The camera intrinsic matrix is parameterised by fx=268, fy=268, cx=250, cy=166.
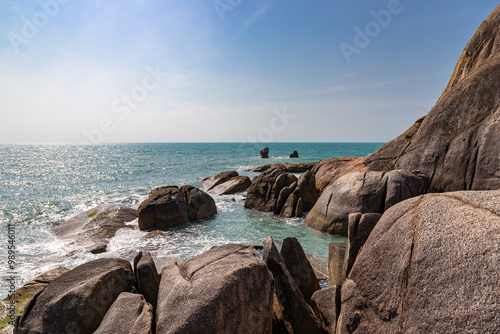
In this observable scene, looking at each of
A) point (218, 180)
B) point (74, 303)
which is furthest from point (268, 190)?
point (74, 303)

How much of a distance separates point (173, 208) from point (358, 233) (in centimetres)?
1320

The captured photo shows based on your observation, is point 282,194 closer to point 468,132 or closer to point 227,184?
point 227,184

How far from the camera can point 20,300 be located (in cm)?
740

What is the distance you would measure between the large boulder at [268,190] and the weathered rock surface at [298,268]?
11.0m

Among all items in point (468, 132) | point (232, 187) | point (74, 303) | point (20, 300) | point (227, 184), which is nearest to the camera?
point (74, 303)

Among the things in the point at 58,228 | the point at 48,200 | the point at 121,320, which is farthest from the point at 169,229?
the point at 48,200

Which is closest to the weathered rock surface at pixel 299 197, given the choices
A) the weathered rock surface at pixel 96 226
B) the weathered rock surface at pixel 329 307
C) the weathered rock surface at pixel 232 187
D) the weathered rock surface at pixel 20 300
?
the weathered rock surface at pixel 232 187

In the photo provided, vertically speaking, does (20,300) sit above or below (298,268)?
below

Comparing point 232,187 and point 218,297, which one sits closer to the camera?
point 218,297

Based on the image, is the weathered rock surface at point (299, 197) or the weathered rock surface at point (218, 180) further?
the weathered rock surface at point (218, 180)

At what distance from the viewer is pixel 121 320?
3.94 meters

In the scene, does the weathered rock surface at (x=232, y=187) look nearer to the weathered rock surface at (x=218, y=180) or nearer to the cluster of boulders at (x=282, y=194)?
the weathered rock surface at (x=218, y=180)

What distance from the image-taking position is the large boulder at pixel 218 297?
3.59 meters

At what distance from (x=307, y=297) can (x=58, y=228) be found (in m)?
16.3
